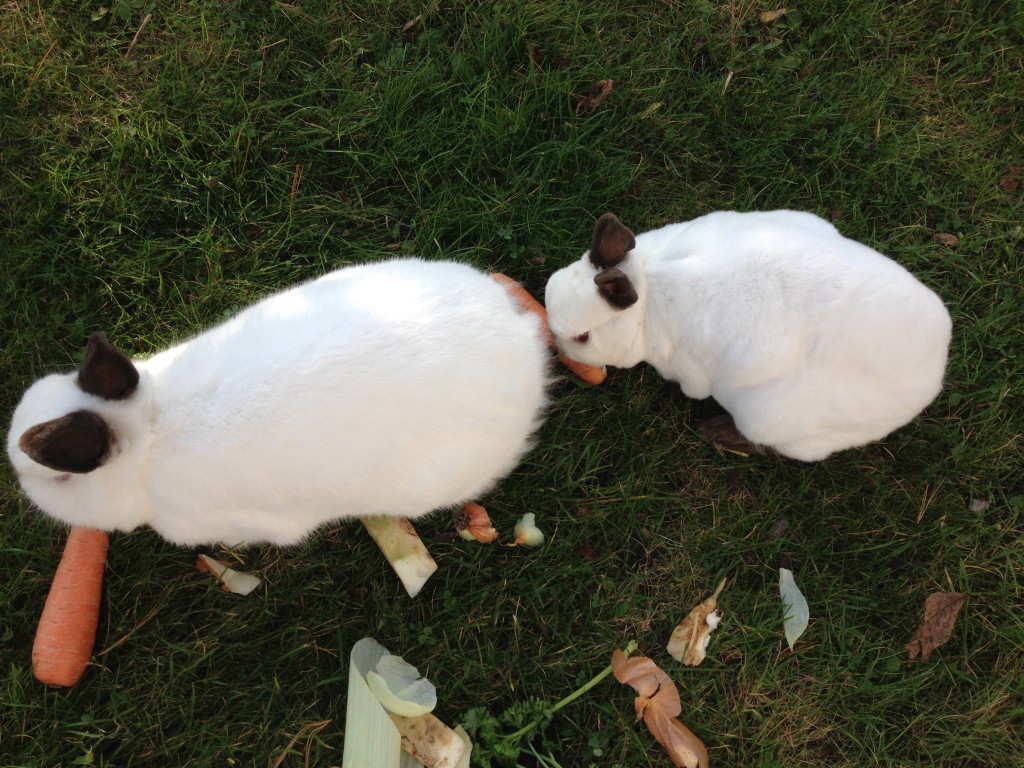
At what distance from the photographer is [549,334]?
3570 mm

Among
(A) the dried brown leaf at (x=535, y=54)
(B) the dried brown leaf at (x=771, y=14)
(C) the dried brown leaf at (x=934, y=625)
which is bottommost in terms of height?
(C) the dried brown leaf at (x=934, y=625)

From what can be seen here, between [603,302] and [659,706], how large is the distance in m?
1.92

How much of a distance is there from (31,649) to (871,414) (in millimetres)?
3973

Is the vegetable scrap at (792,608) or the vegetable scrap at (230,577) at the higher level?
the vegetable scrap at (230,577)

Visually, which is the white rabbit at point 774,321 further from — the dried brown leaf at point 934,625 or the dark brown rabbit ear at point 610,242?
the dried brown leaf at point 934,625

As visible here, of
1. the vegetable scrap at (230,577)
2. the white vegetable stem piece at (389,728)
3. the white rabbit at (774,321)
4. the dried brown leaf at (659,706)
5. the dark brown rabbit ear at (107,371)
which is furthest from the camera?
the vegetable scrap at (230,577)

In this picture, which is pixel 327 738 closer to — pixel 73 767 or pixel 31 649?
pixel 73 767

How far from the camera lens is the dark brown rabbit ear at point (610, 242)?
3.08 metres

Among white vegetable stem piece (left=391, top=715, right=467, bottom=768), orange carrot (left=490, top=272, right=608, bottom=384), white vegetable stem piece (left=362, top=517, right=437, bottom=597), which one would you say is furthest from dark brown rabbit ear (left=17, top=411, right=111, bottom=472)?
orange carrot (left=490, top=272, right=608, bottom=384)

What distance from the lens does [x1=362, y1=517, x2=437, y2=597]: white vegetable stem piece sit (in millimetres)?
3422

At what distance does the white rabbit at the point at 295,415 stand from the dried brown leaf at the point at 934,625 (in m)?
2.35

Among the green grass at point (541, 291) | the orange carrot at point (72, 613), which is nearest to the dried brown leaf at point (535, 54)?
the green grass at point (541, 291)

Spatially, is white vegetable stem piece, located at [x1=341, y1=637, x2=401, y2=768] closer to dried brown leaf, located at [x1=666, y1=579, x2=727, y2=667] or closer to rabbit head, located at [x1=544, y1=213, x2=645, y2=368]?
dried brown leaf, located at [x1=666, y1=579, x2=727, y2=667]

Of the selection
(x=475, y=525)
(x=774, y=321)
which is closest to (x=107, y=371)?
(x=475, y=525)
